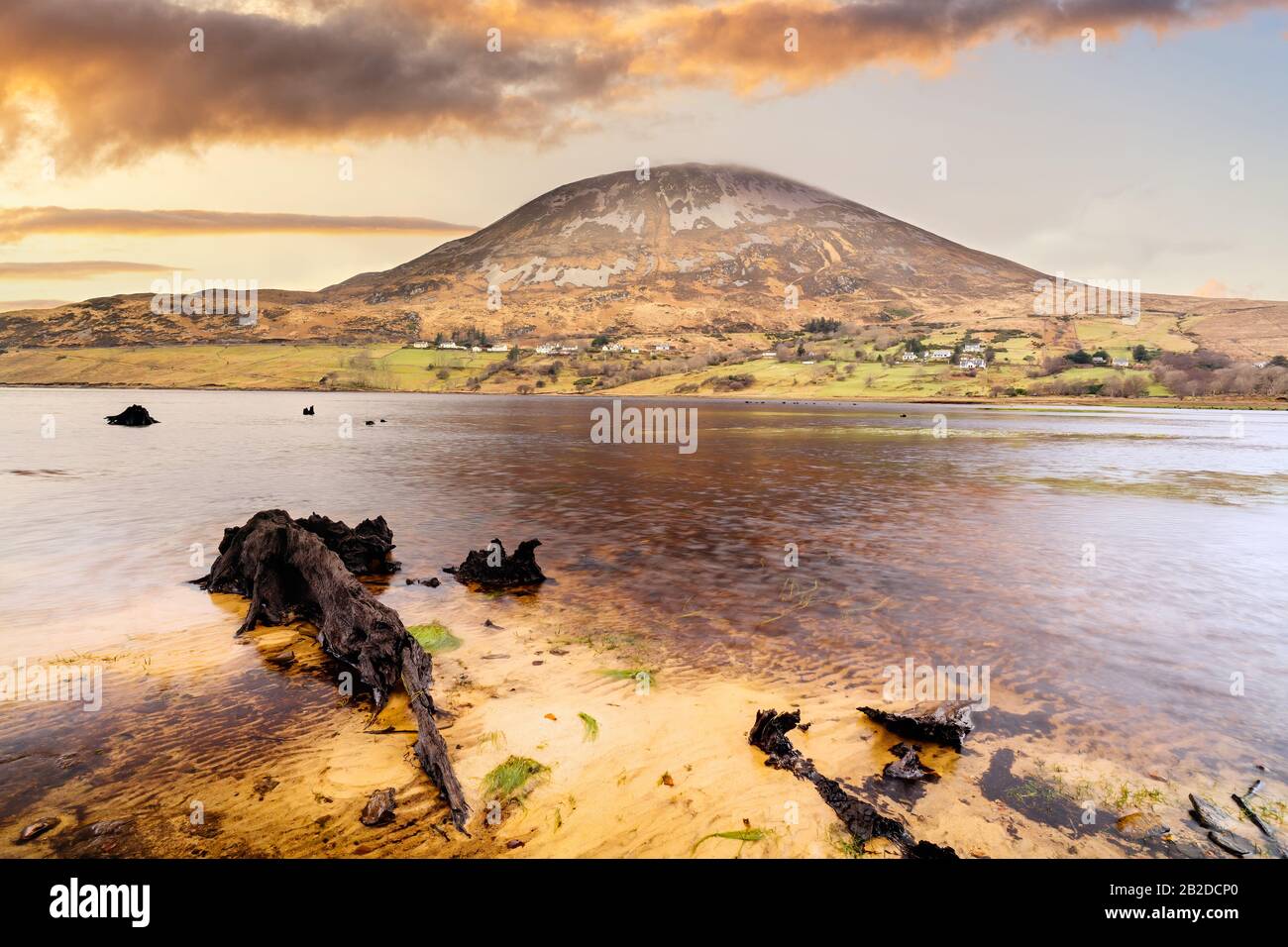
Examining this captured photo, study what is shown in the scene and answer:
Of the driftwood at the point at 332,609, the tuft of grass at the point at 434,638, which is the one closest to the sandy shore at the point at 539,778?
the driftwood at the point at 332,609

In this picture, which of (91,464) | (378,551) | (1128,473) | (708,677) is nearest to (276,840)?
(708,677)

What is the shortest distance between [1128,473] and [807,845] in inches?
1698

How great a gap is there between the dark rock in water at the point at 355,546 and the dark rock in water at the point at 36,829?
373 inches

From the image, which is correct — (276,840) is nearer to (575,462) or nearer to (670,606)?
(670,606)

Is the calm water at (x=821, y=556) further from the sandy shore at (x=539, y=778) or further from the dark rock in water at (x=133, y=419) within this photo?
the dark rock in water at (x=133, y=419)

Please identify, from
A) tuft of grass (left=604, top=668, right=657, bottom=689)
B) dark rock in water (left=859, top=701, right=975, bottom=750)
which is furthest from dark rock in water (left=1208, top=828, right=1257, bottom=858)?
tuft of grass (left=604, top=668, right=657, bottom=689)

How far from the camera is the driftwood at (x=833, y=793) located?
18.3ft

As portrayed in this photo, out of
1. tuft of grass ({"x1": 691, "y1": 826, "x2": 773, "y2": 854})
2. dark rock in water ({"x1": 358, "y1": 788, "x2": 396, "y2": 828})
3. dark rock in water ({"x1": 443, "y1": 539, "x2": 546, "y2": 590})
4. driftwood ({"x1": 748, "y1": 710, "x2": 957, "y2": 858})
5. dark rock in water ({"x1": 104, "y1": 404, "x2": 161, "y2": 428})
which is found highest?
dark rock in water ({"x1": 104, "y1": 404, "x2": 161, "y2": 428})

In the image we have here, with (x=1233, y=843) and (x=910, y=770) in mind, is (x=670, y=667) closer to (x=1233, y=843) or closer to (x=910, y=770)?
(x=910, y=770)

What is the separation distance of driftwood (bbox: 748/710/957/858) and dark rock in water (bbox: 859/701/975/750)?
1.15m

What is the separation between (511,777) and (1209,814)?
7.20 metres

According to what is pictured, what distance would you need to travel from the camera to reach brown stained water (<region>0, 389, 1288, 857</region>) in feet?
19.9

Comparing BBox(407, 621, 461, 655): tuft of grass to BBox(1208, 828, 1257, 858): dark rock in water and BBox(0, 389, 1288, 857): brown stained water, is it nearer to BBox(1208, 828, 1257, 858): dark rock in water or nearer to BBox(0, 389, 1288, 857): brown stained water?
BBox(0, 389, 1288, 857): brown stained water

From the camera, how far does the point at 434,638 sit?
10.9 m
